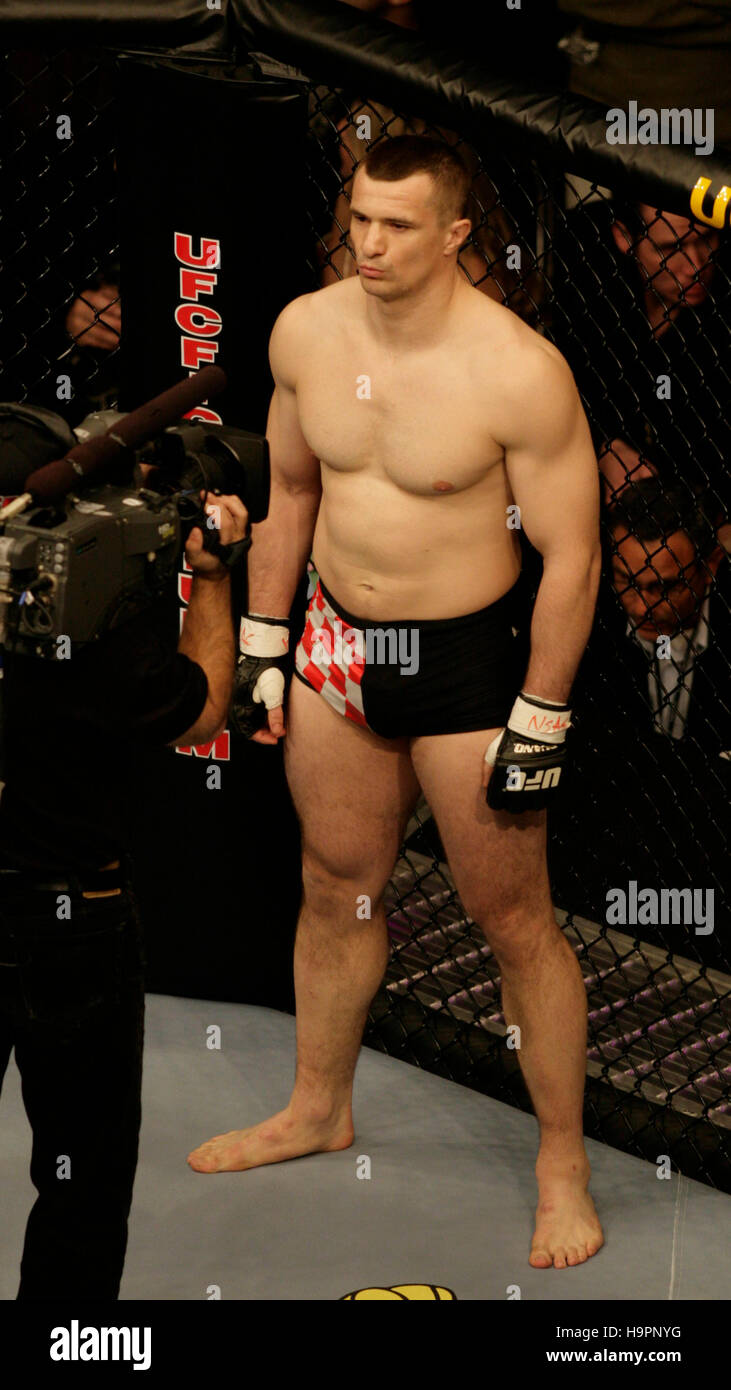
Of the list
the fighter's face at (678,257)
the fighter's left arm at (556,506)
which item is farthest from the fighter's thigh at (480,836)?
the fighter's face at (678,257)

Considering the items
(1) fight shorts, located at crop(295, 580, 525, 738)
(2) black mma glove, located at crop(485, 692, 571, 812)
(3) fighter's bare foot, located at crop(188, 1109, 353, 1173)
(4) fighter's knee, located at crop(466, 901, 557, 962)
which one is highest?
(1) fight shorts, located at crop(295, 580, 525, 738)

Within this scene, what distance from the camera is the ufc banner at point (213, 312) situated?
254cm

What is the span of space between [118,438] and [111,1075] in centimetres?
67

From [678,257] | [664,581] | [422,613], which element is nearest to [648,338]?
[678,257]

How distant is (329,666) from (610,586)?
1.00 metres

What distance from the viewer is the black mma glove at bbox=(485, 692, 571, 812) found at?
221 cm

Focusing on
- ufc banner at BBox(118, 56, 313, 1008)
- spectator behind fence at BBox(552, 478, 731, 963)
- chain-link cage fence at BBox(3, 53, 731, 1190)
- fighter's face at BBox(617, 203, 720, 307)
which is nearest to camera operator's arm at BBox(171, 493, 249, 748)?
chain-link cage fence at BBox(3, 53, 731, 1190)

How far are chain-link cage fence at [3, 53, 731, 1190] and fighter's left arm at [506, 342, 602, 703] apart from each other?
17cm

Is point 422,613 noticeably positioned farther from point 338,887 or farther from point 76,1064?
point 76,1064

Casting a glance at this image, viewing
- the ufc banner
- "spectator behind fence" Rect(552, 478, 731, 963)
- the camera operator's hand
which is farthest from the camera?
"spectator behind fence" Rect(552, 478, 731, 963)

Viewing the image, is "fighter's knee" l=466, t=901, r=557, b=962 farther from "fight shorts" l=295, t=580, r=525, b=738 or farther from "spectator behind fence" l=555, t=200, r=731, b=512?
"spectator behind fence" l=555, t=200, r=731, b=512

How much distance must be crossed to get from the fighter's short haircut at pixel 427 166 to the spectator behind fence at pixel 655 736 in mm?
921

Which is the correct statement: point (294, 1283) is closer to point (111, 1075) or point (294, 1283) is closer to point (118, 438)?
point (111, 1075)

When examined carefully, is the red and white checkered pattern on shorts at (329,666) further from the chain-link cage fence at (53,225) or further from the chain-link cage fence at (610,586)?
the chain-link cage fence at (53,225)
